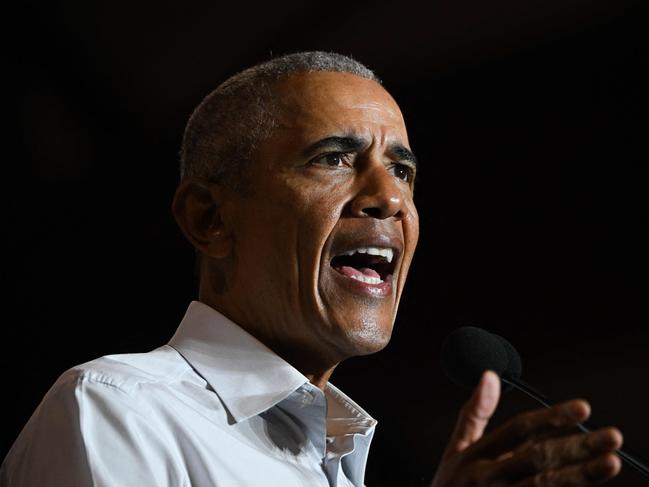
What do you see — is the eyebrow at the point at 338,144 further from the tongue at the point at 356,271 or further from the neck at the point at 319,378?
the neck at the point at 319,378

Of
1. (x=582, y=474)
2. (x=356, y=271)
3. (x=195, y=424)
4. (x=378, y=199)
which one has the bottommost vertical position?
(x=195, y=424)

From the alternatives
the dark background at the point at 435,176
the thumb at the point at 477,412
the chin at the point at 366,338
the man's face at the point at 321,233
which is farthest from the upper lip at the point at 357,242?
the dark background at the point at 435,176

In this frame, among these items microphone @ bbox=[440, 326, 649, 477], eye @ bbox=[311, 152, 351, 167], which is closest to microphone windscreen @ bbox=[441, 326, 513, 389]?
microphone @ bbox=[440, 326, 649, 477]

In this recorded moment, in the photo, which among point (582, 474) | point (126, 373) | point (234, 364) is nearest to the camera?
Result: point (582, 474)

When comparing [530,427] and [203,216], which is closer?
[530,427]

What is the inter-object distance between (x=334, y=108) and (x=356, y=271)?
11.1 inches

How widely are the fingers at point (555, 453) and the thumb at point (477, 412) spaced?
6cm

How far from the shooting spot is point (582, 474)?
97cm

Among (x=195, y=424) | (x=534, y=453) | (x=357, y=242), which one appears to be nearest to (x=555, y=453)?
(x=534, y=453)

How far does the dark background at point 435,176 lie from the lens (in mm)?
2135

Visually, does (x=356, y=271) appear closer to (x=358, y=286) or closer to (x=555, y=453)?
(x=358, y=286)

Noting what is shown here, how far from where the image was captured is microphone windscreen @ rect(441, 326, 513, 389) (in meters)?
1.47

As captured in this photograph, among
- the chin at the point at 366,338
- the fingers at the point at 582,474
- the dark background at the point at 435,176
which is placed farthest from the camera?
the dark background at the point at 435,176

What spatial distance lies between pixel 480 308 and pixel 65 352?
3.23 ft
